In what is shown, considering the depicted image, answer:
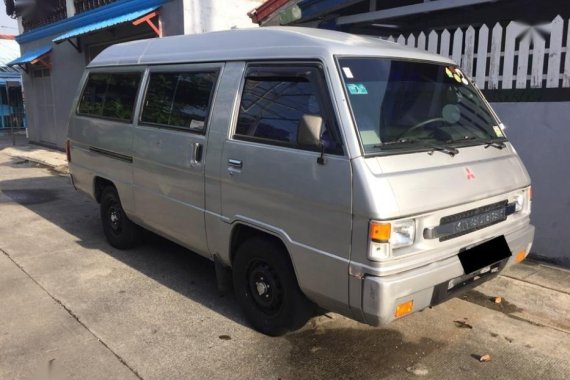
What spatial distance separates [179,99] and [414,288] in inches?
103

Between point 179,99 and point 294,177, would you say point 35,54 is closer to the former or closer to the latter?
point 179,99

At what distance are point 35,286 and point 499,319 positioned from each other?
414 centimetres

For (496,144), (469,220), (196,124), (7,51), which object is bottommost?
(469,220)

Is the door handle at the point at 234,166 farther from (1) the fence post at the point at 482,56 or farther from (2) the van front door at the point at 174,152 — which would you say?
(1) the fence post at the point at 482,56

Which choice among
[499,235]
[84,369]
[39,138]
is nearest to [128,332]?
[84,369]

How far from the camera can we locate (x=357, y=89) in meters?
3.28

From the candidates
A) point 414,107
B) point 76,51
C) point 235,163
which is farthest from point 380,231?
point 76,51

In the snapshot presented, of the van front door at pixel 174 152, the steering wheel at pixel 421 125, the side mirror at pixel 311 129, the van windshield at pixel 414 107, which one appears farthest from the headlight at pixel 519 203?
the van front door at pixel 174 152

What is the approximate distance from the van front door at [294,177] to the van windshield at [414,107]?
22cm

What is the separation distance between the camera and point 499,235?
358 centimetres

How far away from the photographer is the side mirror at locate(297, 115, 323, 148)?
310 centimetres

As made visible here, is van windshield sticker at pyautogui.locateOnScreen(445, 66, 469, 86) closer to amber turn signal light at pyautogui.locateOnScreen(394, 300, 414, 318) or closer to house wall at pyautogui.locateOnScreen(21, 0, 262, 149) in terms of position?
amber turn signal light at pyautogui.locateOnScreen(394, 300, 414, 318)

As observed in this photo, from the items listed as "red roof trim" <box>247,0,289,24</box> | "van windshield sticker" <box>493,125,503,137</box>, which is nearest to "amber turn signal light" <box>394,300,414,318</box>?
"van windshield sticker" <box>493,125,503,137</box>

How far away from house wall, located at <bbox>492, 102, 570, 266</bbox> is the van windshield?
1501 mm
